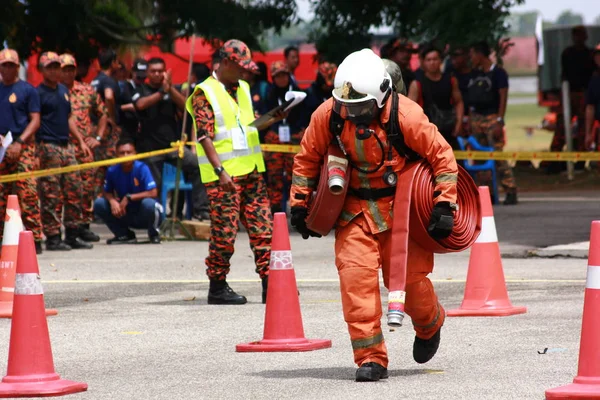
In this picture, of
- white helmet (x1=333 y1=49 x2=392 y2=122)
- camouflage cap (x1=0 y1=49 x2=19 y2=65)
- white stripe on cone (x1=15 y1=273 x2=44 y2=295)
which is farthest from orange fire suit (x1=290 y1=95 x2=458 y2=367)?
camouflage cap (x1=0 y1=49 x2=19 y2=65)

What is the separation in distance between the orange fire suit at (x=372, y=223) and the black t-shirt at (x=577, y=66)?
16.3 m

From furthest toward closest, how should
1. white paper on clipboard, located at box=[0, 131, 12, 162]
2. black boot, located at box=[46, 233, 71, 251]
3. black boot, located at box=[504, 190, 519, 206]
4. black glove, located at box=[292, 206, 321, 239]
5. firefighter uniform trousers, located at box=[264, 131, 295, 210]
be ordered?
1. black boot, located at box=[504, 190, 519, 206]
2. firefighter uniform trousers, located at box=[264, 131, 295, 210]
3. black boot, located at box=[46, 233, 71, 251]
4. white paper on clipboard, located at box=[0, 131, 12, 162]
5. black glove, located at box=[292, 206, 321, 239]

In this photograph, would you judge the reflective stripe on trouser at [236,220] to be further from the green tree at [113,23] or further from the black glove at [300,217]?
the green tree at [113,23]

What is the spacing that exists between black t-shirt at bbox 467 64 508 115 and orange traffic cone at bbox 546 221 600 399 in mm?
12743

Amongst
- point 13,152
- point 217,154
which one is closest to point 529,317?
point 217,154

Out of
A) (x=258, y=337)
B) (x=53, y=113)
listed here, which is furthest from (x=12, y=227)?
(x=53, y=113)

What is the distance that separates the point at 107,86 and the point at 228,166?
8094mm

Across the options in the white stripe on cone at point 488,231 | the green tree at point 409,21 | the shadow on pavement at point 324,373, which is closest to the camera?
the shadow on pavement at point 324,373

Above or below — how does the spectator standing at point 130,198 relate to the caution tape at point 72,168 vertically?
below

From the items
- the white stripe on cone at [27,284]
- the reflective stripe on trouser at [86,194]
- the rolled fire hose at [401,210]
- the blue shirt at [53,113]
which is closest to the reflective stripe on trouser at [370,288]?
the rolled fire hose at [401,210]

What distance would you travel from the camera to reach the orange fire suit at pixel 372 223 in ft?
24.4

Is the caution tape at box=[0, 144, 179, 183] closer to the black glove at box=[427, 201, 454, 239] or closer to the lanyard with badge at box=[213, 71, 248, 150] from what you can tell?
the lanyard with badge at box=[213, 71, 248, 150]

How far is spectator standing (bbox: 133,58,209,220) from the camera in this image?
17547 millimetres

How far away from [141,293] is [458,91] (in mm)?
7853
